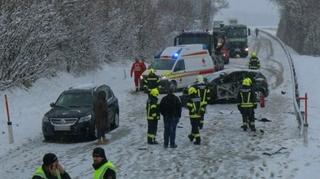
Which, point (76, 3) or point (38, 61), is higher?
point (76, 3)

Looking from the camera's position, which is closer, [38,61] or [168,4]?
[38,61]

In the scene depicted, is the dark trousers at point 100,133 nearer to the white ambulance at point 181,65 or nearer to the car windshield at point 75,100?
the car windshield at point 75,100

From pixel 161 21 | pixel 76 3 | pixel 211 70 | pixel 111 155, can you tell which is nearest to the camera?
pixel 111 155

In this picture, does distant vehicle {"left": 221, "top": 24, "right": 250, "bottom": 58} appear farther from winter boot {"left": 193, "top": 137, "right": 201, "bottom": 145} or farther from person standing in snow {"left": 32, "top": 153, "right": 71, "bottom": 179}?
person standing in snow {"left": 32, "top": 153, "right": 71, "bottom": 179}

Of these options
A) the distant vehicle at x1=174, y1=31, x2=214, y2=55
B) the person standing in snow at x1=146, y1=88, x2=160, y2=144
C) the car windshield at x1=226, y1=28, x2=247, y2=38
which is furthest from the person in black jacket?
the car windshield at x1=226, y1=28, x2=247, y2=38

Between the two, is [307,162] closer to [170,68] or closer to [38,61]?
[170,68]

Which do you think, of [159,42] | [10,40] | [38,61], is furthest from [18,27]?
[159,42]

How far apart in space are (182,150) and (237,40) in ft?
122

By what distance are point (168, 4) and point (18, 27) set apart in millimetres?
44346

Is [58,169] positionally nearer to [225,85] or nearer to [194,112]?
[194,112]

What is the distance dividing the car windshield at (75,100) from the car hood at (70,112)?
1.46 feet

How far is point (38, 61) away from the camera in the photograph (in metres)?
28.4

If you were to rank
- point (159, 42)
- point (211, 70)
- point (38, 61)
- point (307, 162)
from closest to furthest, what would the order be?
point (307, 162) < point (38, 61) < point (211, 70) < point (159, 42)

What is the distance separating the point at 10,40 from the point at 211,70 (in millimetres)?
10184
